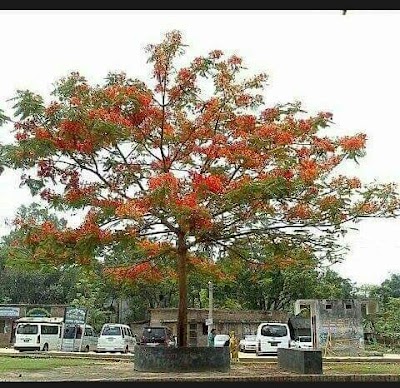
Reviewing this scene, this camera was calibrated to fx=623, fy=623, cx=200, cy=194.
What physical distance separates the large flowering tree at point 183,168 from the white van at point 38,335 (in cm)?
957

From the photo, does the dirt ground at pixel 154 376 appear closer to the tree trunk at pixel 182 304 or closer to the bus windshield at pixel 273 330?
the tree trunk at pixel 182 304

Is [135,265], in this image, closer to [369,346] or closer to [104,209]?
[104,209]

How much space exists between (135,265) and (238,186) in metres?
3.11

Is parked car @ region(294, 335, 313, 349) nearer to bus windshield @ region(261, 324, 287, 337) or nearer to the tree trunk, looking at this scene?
bus windshield @ region(261, 324, 287, 337)

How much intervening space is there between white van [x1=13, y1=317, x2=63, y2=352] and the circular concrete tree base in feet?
32.3

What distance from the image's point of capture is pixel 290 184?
9836 mm

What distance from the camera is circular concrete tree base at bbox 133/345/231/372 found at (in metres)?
10.6

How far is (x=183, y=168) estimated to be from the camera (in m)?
11.2

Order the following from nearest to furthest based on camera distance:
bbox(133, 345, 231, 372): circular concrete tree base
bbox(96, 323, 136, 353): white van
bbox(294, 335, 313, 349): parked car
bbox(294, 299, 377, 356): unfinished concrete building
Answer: bbox(133, 345, 231, 372): circular concrete tree base, bbox(294, 299, 377, 356): unfinished concrete building, bbox(96, 323, 136, 353): white van, bbox(294, 335, 313, 349): parked car

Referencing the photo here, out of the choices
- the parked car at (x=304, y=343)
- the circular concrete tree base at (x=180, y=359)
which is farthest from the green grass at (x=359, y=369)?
the parked car at (x=304, y=343)

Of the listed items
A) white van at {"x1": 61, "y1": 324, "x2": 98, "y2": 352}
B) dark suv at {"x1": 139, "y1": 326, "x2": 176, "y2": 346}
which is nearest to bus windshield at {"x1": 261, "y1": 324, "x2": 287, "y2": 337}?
dark suv at {"x1": 139, "y1": 326, "x2": 176, "y2": 346}

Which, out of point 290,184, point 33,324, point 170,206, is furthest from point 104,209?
point 33,324

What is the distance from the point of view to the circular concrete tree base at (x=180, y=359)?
10586 millimetres

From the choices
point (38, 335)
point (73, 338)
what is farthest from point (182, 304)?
point (38, 335)
